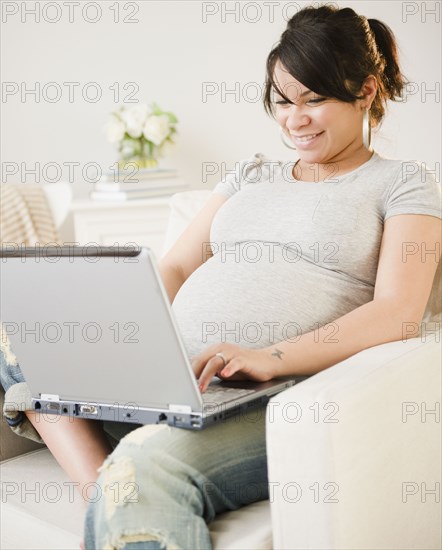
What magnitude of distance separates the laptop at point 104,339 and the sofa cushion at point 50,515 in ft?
0.45

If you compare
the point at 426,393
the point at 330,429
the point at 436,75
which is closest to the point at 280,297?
the point at 426,393

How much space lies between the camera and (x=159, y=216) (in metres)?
2.99

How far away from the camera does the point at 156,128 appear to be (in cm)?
300

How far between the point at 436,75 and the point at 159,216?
3.76 ft

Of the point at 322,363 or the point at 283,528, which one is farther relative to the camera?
the point at 322,363

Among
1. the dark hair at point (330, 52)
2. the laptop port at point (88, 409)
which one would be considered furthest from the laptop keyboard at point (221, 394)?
the dark hair at point (330, 52)

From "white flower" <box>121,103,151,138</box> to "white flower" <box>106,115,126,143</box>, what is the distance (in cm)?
2

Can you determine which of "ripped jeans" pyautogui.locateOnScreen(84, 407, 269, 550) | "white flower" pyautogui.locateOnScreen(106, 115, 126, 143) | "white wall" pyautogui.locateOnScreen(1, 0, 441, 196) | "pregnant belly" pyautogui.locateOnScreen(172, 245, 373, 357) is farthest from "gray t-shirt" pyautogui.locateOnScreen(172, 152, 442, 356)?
"white wall" pyautogui.locateOnScreen(1, 0, 441, 196)

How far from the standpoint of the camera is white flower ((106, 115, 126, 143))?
9.93 ft

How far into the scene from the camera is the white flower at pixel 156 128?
9.84ft

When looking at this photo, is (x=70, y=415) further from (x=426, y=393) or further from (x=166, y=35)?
(x=166, y=35)

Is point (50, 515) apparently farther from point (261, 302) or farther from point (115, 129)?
point (115, 129)

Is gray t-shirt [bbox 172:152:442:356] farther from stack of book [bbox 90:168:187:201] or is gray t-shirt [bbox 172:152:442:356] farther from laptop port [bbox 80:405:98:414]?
stack of book [bbox 90:168:187:201]

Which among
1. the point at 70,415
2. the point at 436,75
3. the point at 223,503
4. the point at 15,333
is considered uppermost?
the point at 436,75
